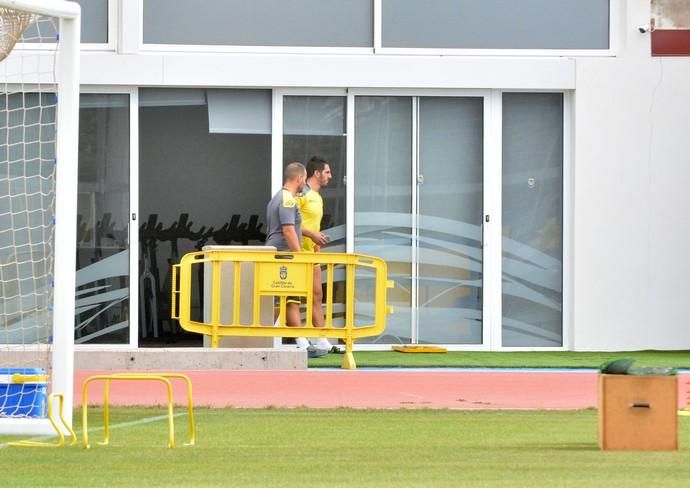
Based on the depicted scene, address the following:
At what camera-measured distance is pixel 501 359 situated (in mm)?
16938

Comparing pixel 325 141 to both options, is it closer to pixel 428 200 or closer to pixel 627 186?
pixel 428 200

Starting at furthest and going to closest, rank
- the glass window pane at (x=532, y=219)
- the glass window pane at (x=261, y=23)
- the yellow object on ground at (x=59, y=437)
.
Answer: the glass window pane at (x=532, y=219) → the glass window pane at (x=261, y=23) → the yellow object on ground at (x=59, y=437)

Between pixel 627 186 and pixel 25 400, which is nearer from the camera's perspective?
pixel 25 400

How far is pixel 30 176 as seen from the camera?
17344mm

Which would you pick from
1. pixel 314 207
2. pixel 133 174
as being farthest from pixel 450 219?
pixel 133 174

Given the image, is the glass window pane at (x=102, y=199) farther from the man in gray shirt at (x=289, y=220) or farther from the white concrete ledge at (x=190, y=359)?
the white concrete ledge at (x=190, y=359)

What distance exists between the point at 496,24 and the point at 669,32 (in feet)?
6.32

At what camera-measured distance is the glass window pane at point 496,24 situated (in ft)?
59.7

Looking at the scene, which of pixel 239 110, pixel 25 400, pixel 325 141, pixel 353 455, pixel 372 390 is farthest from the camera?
pixel 325 141

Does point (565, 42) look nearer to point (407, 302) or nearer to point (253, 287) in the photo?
point (407, 302)

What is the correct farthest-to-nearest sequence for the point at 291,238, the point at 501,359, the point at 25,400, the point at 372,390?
the point at 501,359
the point at 291,238
the point at 372,390
the point at 25,400

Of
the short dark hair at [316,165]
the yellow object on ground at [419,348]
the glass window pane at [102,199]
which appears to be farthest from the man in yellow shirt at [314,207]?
the glass window pane at [102,199]

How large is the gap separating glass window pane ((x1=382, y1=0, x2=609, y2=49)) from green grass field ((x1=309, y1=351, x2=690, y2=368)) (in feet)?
11.2

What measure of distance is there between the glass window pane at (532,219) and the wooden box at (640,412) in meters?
9.58
